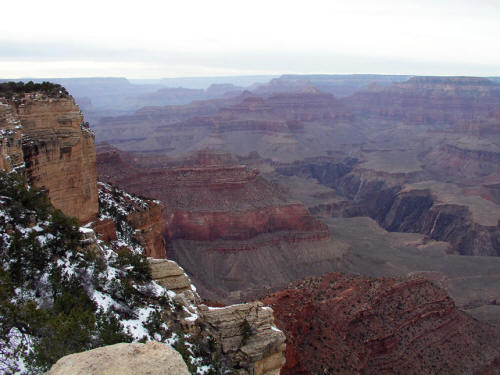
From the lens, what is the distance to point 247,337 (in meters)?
14.9

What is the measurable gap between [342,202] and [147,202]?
68.4 meters

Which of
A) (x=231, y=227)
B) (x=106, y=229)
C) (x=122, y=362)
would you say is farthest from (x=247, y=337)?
(x=231, y=227)

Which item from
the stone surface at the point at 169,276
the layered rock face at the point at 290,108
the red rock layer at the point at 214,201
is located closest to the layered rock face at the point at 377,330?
the stone surface at the point at 169,276

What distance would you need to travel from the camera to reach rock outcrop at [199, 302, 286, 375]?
14.3 metres

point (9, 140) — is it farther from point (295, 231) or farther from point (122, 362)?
point (295, 231)

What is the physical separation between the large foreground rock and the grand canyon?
3.50 metres

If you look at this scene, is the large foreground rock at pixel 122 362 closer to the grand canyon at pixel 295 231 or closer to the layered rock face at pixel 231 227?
the grand canyon at pixel 295 231

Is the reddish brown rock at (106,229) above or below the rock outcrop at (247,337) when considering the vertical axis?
above

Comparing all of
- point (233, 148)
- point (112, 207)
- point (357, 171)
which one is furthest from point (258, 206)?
point (233, 148)

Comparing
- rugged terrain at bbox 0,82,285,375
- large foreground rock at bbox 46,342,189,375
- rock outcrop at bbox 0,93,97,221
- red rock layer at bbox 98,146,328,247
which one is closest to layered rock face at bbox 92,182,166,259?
rock outcrop at bbox 0,93,97,221

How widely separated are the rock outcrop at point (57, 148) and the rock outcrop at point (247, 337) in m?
9.54

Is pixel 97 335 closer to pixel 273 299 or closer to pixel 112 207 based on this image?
pixel 273 299

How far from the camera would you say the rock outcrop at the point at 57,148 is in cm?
1938

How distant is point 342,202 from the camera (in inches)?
3676
